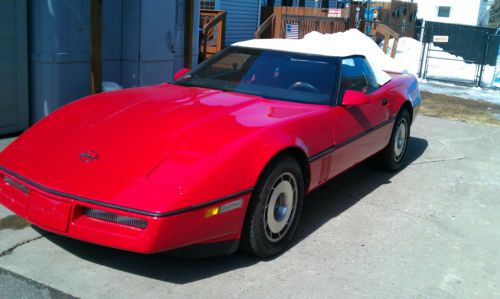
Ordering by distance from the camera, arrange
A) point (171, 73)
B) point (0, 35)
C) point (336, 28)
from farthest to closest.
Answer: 1. point (336, 28)
2. point (171, 73)
3. point (0, 35)

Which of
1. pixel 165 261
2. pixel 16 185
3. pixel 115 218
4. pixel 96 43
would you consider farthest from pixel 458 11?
pixel 115 218

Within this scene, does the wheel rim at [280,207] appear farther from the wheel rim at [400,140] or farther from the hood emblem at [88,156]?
the wheel rim at [400,140]

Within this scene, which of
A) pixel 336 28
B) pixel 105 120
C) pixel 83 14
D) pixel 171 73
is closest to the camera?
pixel 105 120

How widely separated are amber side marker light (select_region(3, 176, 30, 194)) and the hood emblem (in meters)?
0.38

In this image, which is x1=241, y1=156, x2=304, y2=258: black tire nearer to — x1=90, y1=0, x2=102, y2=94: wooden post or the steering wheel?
the steering wheel

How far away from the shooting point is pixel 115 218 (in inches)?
124

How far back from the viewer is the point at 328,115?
14.7 ft

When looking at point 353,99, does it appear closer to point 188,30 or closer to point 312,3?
point 188,30

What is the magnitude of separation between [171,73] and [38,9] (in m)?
2.32

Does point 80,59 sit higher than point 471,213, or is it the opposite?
point 80,59

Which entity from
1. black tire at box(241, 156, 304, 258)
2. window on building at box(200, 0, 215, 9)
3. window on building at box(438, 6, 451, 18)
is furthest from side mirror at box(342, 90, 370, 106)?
window on building at box(438, 6, 451, 18)

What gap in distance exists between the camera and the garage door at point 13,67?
625cm

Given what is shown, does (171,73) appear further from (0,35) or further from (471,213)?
(471,213)

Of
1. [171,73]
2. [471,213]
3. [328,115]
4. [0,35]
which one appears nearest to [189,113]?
[328,115]
